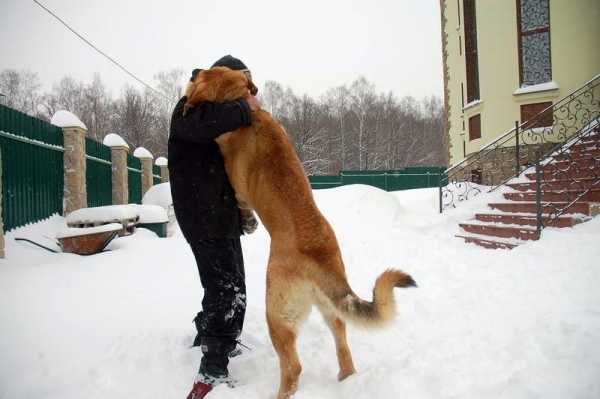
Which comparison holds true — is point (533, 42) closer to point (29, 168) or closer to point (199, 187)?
point (199, 187)

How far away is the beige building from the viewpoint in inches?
347

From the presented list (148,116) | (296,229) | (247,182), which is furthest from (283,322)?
(148,116)

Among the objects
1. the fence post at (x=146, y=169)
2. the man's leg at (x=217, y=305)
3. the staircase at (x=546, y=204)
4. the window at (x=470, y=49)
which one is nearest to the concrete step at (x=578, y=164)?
the staircase at (x=546, y=204)

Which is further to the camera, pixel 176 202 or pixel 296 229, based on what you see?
pixel 176 202

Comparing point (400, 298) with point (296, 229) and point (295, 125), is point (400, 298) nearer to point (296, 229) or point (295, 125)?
point (296, 229)

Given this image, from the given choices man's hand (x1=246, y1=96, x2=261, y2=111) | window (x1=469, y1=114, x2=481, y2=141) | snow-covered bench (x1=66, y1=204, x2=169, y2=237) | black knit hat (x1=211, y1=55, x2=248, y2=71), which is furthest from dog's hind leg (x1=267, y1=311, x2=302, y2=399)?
window (x1=469, y1=114, x2=481, y2=141)

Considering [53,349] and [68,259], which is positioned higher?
[68,259]

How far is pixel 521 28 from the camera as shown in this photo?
958 centimetres

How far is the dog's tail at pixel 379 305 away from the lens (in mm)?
1546

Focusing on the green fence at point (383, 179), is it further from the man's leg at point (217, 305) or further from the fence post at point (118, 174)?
the man's leg at point (217, 305)

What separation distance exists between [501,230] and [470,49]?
8502 mm

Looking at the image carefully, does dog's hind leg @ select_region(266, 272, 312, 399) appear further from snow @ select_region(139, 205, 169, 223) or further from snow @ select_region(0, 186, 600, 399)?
snow @ select_region(139, 205, 169, 223)

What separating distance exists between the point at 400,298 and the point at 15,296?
3642 millimetres

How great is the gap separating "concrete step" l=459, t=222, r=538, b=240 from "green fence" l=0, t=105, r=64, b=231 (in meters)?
7.93
